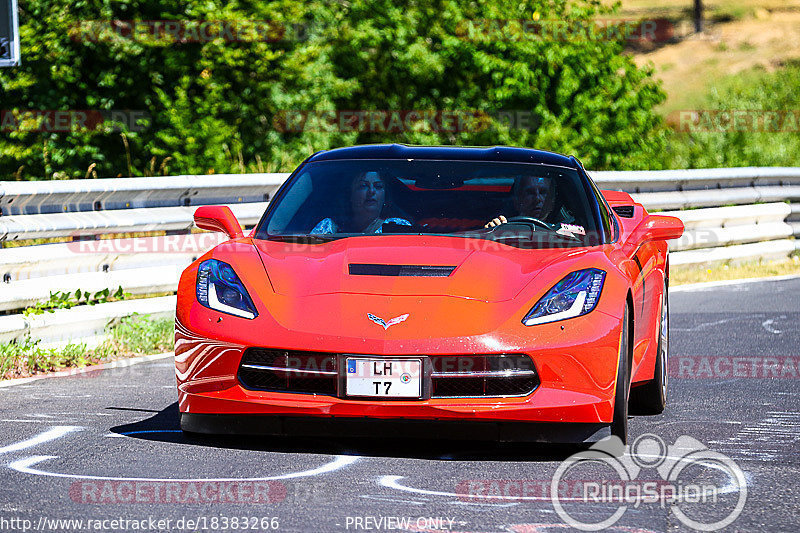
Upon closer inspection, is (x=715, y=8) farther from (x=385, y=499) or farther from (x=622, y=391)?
(x=385, y=499)

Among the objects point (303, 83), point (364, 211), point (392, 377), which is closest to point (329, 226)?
point (364, 211)

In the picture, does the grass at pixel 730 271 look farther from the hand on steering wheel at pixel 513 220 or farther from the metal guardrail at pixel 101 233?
the hand on steering wheel at pixel 513 220

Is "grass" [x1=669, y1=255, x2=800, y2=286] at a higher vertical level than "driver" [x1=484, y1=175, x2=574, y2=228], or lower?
lower

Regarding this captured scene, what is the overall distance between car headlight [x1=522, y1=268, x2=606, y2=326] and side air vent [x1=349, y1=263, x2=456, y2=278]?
42 cm

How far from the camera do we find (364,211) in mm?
6387

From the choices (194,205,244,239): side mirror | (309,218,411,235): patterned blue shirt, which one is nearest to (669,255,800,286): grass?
(309,218,411,235): patterned blue shirt

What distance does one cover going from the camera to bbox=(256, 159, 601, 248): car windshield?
6215mm

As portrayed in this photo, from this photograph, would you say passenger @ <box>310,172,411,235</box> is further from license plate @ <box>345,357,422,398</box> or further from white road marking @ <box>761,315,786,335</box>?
white road marking @ <box>761,315,786,335</box>

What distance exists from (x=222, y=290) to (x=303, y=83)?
2198 cm

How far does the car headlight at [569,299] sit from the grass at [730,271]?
8151mm

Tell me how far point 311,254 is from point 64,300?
3008 millimetres

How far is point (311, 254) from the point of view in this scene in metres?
5.75

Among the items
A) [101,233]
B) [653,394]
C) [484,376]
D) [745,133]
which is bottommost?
[745,133]

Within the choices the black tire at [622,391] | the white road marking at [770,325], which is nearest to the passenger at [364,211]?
the black tire at [622,391]
